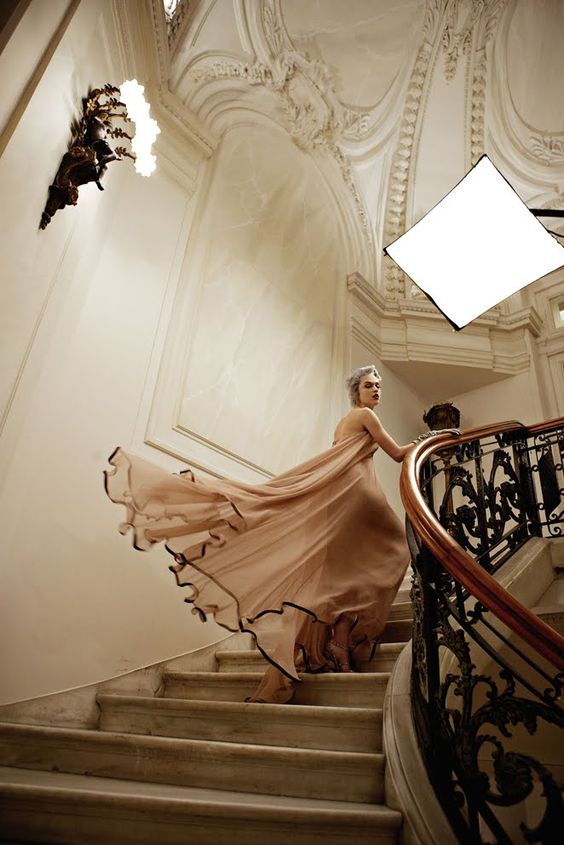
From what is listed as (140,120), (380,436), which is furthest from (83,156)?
(380,436)

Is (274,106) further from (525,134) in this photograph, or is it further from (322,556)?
(322,556)

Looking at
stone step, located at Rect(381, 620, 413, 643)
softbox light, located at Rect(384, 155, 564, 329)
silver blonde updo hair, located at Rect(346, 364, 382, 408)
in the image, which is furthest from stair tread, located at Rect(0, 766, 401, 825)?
softbox light, located at Rect(384, 155, 564, 329)

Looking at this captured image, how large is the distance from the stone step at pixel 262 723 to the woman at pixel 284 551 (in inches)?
6.9

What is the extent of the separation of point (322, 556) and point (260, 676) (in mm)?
652

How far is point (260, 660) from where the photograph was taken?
3.31 metres

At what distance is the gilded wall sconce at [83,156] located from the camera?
2936 mm

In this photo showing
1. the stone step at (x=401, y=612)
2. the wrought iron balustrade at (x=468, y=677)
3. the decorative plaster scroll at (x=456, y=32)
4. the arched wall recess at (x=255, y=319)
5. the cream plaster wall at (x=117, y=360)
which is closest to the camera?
the wrought iron balustrade at (x=468, y=677)

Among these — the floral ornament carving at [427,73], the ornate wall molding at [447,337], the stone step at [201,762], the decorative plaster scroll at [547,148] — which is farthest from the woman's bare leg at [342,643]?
the decorative plaster scroll at [547,148]

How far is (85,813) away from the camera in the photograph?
5.59 feet

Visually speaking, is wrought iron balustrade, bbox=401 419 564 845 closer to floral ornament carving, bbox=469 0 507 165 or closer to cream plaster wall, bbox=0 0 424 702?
cream plaster wall, bbox=0 0 424 702

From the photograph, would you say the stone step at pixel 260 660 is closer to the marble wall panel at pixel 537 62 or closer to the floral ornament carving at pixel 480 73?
the floral ornament carving at pixel 480 73

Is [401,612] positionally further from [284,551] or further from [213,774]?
[213,774]

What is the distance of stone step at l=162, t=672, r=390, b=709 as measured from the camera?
7.84 feet

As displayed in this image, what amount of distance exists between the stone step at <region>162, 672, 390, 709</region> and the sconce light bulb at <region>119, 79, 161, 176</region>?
9.61ft
